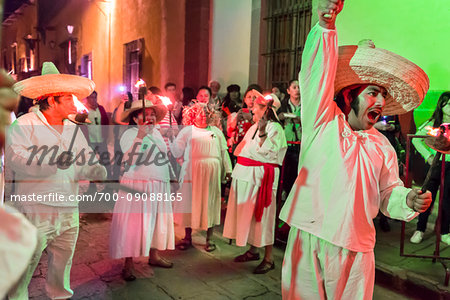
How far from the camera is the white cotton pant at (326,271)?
8.48 ft

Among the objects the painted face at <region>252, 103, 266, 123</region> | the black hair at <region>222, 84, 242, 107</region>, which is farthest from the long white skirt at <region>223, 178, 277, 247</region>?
the black hair at <region>222, 84, 242, 107</region>

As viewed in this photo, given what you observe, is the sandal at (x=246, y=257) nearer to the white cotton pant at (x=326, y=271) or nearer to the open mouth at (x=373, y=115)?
the white cotton pant at (x=326, y=271)

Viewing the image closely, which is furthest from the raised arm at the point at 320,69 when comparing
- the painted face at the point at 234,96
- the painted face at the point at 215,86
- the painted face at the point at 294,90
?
the painted face at the point at 215,86

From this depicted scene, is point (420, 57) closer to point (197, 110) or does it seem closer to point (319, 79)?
point (197, 110)

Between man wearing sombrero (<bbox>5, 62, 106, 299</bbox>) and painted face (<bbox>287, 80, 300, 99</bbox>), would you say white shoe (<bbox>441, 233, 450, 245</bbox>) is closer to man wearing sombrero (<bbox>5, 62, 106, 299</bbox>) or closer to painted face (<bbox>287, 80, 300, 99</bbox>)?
painted face (<bbox>287, 80, 300, 99</bbox>)

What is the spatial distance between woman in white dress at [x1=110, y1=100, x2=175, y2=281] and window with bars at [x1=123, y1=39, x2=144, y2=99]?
1075cm

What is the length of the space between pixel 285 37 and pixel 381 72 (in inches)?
296

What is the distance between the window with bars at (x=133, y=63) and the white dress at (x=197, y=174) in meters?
9.82

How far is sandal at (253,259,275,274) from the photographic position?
17.5 feet

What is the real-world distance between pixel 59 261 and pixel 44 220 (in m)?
0.51

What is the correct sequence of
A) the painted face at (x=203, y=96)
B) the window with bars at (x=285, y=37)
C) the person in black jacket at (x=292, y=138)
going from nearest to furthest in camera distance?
the person in black jacket at (x=292, y=138)
the painted face at (x=203, y=96)
the window with bars at (x=285, y=37)

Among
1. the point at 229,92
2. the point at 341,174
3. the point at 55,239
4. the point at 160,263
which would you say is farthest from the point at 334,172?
the point at 229,92

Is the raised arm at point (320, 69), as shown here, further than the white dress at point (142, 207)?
No

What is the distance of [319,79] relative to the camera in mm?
2646
